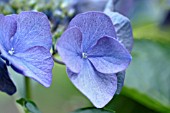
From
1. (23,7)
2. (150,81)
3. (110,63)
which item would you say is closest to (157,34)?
(150,81)

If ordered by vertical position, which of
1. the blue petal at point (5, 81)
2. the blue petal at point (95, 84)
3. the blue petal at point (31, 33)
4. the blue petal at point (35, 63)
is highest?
the blue petal at point (31, 33)

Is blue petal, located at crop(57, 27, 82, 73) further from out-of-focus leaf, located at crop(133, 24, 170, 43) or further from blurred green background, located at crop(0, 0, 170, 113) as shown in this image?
out-of-focus leaf, located at crop(133, 24, 170, 43)

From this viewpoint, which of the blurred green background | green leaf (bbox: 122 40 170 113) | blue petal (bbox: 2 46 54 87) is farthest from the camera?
green leaf (bbox: 122 40 170 113)

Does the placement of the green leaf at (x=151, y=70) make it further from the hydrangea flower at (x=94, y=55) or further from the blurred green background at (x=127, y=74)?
the hydrangea flower at (x=94, y=55)

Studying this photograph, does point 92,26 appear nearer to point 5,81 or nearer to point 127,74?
point 5,81

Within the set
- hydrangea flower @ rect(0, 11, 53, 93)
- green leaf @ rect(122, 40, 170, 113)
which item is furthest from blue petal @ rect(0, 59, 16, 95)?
green leaf @ rect(122, 40, 170, 113)

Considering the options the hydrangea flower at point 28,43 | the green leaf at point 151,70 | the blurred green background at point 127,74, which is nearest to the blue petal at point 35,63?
the hydrangea flower at point 28,43

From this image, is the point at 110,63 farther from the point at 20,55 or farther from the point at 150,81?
the point at 150,81
